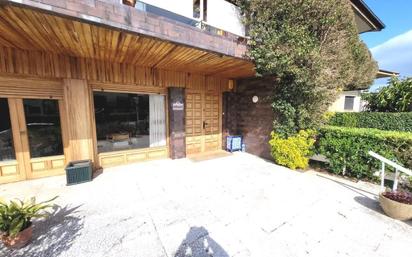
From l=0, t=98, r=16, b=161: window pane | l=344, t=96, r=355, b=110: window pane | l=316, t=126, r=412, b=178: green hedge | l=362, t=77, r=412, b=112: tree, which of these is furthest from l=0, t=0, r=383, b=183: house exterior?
l=344, t=96, r=355, b=110: window pane

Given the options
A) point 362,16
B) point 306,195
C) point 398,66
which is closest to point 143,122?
point 306,195

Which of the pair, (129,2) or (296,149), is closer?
(129,2)

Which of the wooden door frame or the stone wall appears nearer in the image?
the wooden door frame

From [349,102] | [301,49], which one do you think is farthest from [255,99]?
[349,102]

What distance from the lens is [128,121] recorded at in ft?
18.0

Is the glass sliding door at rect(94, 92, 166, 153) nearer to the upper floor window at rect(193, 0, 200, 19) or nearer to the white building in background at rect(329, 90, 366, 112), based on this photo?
the upper floor window at rect(193, 0, 200, 19)

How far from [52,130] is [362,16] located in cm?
1332

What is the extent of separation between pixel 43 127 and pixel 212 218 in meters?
4.60

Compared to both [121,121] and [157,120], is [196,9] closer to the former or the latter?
[157,120]

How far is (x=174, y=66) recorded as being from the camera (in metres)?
5.27

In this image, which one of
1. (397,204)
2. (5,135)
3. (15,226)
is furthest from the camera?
(5,135)

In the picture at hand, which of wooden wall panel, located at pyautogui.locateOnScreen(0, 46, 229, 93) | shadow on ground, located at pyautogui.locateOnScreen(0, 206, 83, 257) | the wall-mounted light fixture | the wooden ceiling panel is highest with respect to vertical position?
the wooden ceiling panel

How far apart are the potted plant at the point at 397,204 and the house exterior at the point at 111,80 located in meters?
3.55

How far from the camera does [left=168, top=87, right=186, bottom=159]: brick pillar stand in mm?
5844
